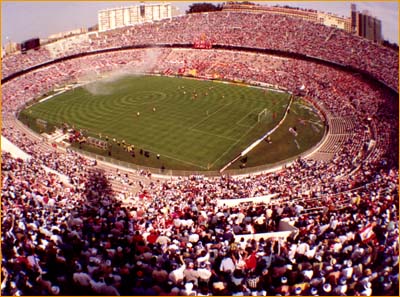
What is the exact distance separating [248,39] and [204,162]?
41015 millimetres

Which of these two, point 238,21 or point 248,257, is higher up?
point 238,21

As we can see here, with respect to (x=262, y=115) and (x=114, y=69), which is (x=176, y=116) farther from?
(x=114, y=69)

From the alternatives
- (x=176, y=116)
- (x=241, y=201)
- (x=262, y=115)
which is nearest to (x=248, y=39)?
(x=262, y=115)

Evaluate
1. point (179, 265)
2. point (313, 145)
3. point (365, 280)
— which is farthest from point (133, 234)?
point (313, 145)

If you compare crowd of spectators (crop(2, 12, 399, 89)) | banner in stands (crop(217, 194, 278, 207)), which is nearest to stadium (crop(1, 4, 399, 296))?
banner in stands (crop(217, 194, 278, 207))

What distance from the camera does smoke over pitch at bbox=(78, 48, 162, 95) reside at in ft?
217

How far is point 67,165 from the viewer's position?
3188 centimetres

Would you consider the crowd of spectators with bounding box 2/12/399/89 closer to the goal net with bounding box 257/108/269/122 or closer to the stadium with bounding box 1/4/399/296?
the stadium with bounding box 1/4/399/296

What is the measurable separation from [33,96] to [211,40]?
101ft

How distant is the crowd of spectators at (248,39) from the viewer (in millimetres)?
55656

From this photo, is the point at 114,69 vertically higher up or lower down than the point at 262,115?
higher up

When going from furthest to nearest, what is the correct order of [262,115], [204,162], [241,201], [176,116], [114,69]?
[114,69] → [176,116] → [262,115] → [204,162] → [241,201]

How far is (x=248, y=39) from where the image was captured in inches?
2842

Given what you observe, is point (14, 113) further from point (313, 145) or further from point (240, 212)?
point (240, 212)
